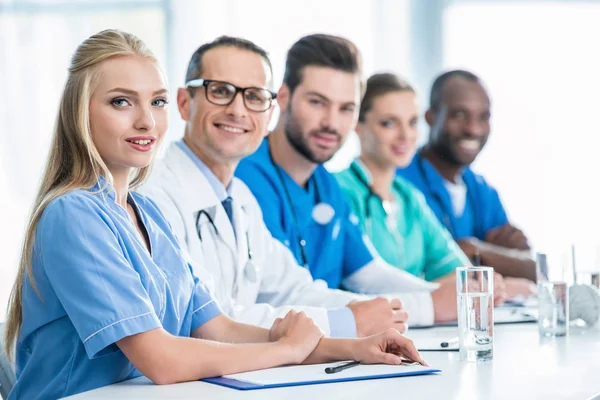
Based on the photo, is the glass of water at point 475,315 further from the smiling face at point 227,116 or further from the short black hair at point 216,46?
the short black hair at point 216,46

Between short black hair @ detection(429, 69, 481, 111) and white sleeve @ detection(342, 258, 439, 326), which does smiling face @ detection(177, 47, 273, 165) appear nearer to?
white sleeve @ detection(342, 258, 439, 326)

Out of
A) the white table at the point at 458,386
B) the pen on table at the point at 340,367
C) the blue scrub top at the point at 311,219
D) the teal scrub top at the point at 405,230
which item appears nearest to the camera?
the white table at the point at 458,386

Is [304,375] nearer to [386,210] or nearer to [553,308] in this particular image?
[553,308]

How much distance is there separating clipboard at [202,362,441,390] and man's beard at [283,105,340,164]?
1195 mm

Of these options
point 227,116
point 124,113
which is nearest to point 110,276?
point 124,113

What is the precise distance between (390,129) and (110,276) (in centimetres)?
179

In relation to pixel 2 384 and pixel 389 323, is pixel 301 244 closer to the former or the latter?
pixel 389 323

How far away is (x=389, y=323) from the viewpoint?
1.91 metres

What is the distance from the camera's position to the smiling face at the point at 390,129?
299cm

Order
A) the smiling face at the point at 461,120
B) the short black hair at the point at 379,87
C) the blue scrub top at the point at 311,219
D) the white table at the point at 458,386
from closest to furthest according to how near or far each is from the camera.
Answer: the white table at the point at 458,386
the blue scrub top at the point at 311,219
the short black hair at the point at 379,87
the smiling face at the point at 461,120

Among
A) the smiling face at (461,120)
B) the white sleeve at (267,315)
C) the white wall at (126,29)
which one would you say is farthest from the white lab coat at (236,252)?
the white wall at (126,29)

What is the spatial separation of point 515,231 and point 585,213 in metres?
1.55

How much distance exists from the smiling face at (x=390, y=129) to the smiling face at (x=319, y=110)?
345 mm

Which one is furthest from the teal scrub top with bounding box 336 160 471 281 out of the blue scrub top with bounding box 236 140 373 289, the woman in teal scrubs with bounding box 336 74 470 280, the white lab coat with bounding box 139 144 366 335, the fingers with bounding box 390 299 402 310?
the fingers with bounding box 390 299 402 310
